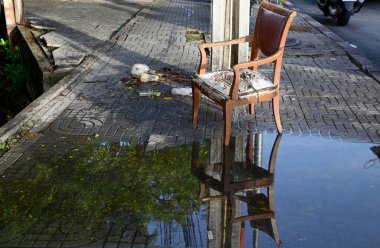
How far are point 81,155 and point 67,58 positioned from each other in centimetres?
374

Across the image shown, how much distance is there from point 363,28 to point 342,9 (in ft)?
2.39

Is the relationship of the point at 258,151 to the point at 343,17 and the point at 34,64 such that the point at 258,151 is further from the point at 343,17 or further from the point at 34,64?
the point at 343,17

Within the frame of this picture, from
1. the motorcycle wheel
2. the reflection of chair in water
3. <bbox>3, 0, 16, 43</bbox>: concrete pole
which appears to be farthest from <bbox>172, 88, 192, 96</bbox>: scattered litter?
the motorcycle wheel

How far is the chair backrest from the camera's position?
16.6ft

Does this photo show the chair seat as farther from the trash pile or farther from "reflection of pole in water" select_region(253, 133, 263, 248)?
the trash pile

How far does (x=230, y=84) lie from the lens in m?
5.16

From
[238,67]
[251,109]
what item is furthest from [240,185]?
[251,109]

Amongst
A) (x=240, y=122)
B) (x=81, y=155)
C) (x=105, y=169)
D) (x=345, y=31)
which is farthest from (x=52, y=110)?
(x=345, y=31)

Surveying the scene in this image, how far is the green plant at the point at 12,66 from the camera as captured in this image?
9.91 metres

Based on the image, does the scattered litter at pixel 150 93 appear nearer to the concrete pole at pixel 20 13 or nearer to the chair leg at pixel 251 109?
the chair leg at pixel 251 109

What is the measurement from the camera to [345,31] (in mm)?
12297

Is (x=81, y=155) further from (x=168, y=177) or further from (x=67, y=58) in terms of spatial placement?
(x=67, y=58)

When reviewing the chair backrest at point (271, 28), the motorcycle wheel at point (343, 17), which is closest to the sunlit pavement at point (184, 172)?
the chair backrest at point (271, 28)

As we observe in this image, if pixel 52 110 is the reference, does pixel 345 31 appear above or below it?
below
